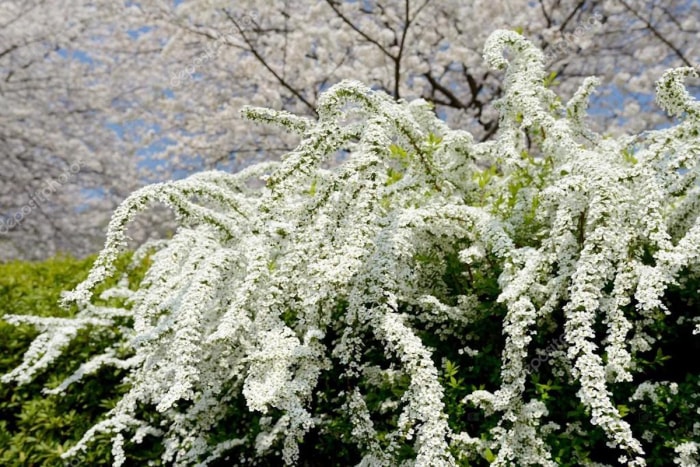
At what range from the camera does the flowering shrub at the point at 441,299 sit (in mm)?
2059

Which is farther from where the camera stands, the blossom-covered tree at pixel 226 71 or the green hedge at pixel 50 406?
the blossom-covered tree at pixel 226 71

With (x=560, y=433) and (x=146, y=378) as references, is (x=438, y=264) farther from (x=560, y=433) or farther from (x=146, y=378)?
(x=146, y=378)

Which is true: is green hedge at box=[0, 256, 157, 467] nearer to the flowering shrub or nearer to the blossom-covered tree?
the flowering shrub

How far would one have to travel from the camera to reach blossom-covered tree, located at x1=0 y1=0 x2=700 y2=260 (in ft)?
36.8

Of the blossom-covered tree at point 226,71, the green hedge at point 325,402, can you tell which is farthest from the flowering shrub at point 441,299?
the blossom-covered tree at point 226,71

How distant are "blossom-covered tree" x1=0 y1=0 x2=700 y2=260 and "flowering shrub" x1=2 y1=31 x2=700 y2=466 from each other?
6264 millimetres

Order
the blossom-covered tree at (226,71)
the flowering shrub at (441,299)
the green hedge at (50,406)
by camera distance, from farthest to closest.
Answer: the blossom-covered tree at (226,71)
the green hedge at (50,406)
the flowering shrub at (441,299)

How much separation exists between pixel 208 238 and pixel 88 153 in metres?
15.2

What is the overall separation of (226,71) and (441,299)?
11.6 meters

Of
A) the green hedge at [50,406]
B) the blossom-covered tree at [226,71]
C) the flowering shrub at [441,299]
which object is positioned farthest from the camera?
the blossom-covered tree at [226,71]

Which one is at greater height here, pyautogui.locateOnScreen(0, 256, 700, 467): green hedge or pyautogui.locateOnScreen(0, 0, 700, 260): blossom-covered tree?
pyautogui.locateOnScreen(0, 0, 700, 260): blossom-covered tree

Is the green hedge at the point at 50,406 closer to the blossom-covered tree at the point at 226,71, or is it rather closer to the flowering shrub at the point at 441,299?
A: the flowering shrub at the point at 441,299

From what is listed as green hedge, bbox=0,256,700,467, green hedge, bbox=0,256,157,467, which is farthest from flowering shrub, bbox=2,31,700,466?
green hedge, bbox=0,256,157,467

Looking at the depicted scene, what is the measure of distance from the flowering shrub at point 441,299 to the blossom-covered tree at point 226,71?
626 cm
